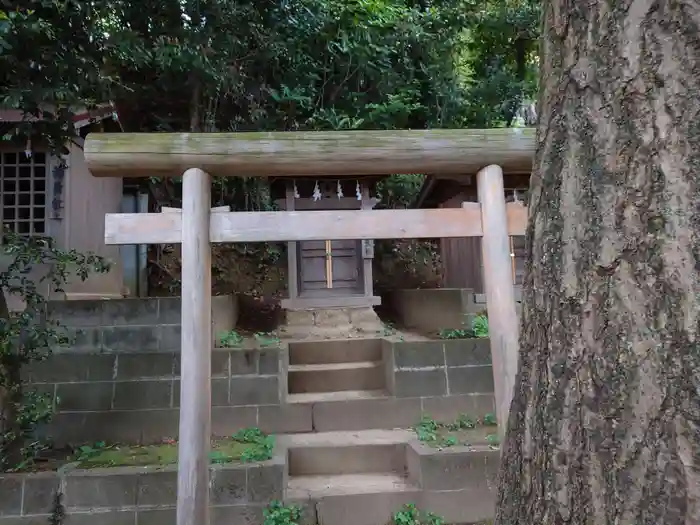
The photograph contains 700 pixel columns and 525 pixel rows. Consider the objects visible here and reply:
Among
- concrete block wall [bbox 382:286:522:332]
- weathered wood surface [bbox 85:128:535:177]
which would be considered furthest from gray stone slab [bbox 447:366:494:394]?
weathered wood surface [bbox 85:128:535:177]

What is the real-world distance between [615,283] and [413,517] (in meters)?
3.28

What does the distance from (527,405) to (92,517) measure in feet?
12.0

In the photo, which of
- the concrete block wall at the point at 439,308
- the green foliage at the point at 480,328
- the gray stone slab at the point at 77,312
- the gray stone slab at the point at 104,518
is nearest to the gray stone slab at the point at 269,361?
the gray stone slab at the point at 104,518

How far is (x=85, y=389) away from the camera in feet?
15.1

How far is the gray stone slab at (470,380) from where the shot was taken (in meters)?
4.94

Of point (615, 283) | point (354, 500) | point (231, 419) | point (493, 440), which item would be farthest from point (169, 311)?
point (615, 283)

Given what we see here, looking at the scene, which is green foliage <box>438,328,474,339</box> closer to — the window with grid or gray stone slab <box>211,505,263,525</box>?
gray stone slab <box>211,505,263,525</box>

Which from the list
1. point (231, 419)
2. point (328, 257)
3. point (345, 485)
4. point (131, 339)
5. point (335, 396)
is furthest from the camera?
point (328, 257)

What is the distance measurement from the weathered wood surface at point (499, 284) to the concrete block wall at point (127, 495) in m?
1.88

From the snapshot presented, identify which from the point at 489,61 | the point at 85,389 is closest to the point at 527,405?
the point at 85,389

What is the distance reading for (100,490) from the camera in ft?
11.7

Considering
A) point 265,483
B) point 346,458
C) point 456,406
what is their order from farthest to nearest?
point 456,406 < point 346,458 < point 265,483

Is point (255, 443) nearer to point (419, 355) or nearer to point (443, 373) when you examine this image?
point (419, 355)

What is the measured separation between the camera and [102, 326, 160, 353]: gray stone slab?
541 cm
